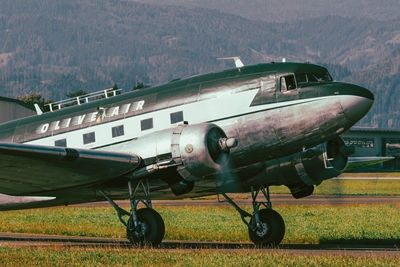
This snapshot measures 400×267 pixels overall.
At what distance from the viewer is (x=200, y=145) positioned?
66.4 ft

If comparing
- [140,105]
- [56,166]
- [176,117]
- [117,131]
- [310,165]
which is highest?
[140,105]

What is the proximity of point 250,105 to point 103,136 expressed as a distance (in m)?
5.09

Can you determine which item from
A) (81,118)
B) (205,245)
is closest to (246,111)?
(205,245)

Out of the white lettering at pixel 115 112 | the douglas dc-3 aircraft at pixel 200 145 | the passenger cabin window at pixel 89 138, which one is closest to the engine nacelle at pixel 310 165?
the douglas dc-3 aircraft at pixel 200 145

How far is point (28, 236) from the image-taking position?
Result: 30.1 m

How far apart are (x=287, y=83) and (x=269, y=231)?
4.91 m

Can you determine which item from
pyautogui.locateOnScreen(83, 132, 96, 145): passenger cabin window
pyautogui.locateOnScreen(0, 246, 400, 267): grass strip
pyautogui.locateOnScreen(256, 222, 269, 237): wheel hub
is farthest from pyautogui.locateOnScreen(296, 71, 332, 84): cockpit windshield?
pyautogui.locateOnScreen(83, 132, 96, 145): passenger cabin window

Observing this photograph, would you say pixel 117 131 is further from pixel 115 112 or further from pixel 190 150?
pixel 190 150

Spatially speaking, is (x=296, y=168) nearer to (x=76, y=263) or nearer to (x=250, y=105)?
(x=250, y=105)

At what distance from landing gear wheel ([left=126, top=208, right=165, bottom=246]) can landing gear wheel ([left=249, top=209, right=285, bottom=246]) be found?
336 centimetres

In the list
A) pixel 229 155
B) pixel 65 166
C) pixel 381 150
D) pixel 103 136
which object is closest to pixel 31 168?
pixel 65 166

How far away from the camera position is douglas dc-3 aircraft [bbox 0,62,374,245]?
67.2 ft

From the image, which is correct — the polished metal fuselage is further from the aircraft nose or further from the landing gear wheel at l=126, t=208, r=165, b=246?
the landing gear wheel at l=126, t=208, r=165, b=246

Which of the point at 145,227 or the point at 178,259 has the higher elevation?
the point at 145,227
